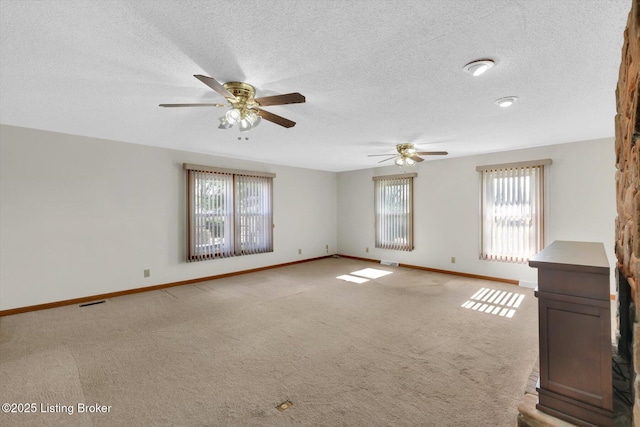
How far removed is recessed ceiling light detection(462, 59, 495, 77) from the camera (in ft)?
6.59

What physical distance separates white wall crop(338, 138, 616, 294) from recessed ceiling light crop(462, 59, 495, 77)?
3624 millimetres

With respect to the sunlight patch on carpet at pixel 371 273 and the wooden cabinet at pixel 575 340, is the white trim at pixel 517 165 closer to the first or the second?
the sunlight patch on carpet at pixel 371 273

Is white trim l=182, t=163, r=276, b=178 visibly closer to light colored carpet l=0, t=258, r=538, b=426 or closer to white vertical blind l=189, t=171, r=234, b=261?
white vertical blind l=189, t=171, r=234, b=261

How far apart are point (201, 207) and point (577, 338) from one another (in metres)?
5.21

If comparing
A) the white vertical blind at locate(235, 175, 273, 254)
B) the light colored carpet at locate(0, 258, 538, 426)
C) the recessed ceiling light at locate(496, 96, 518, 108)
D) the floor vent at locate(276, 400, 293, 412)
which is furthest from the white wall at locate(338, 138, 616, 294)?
the floor vent at locate(276, 400, 293, 412)

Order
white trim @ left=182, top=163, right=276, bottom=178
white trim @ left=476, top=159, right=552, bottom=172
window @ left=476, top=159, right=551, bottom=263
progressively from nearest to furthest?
white trim @ left=476, top=159, right=552, bottom=172, window @ left=476, top=159, right=551, bottom=263, white trim @ left=182, top=163, right=276, bottom=178

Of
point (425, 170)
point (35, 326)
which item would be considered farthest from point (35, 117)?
point (425, 170)

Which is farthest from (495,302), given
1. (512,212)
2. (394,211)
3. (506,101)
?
(394,211)

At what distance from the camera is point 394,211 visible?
672 centimetres

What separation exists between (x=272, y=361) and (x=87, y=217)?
3.62 metres

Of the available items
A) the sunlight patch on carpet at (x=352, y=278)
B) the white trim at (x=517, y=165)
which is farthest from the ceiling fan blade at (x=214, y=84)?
the white trim at (x=517, y=165)

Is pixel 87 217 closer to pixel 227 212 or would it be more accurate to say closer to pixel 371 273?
pixel 227 212

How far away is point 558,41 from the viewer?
1.79 m

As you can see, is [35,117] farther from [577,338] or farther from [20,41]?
[577,338]
